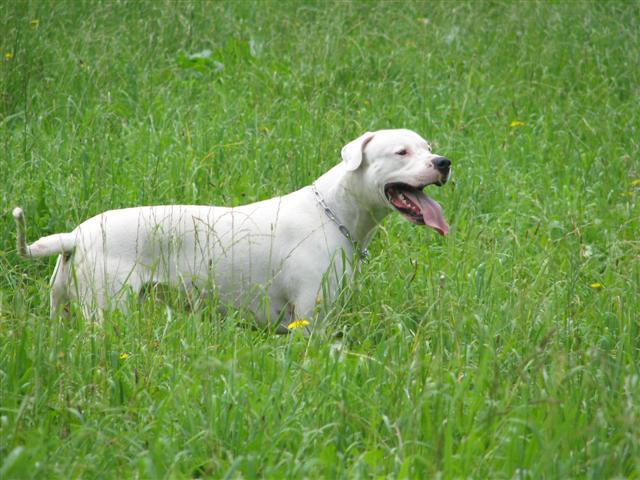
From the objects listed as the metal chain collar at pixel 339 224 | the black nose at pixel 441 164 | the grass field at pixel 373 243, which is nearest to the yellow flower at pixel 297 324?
the grass field at pixel 373 243

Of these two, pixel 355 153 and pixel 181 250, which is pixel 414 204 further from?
pixel 181 250

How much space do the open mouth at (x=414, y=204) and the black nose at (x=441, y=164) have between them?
0.14 metres

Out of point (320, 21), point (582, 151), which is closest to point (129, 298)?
point (582, 151)

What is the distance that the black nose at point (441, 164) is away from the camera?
441cm

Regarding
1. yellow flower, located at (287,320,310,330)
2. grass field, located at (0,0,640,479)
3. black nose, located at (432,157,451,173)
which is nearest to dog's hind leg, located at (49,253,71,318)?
grass field, located at (0,0,640,479)

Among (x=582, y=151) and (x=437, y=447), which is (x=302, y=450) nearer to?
(x=437, y=447)

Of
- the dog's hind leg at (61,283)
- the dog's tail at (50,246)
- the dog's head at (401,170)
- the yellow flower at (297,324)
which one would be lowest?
the yellow flower at (297,324)

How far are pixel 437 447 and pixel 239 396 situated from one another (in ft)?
2.25

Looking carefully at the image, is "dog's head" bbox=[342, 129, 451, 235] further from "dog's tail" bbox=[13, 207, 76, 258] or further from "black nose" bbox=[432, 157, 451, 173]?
"dog's tail" bbox=[13, 207, 76, 258]

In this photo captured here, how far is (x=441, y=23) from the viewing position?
907 centimetres

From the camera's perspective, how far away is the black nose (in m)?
4.41

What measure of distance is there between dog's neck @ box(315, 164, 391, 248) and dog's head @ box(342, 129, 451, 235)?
0.04 metres

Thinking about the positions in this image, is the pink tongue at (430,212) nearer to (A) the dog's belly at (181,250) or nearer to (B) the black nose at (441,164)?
(B) the black nose at (441,164)

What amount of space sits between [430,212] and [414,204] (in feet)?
0.31
